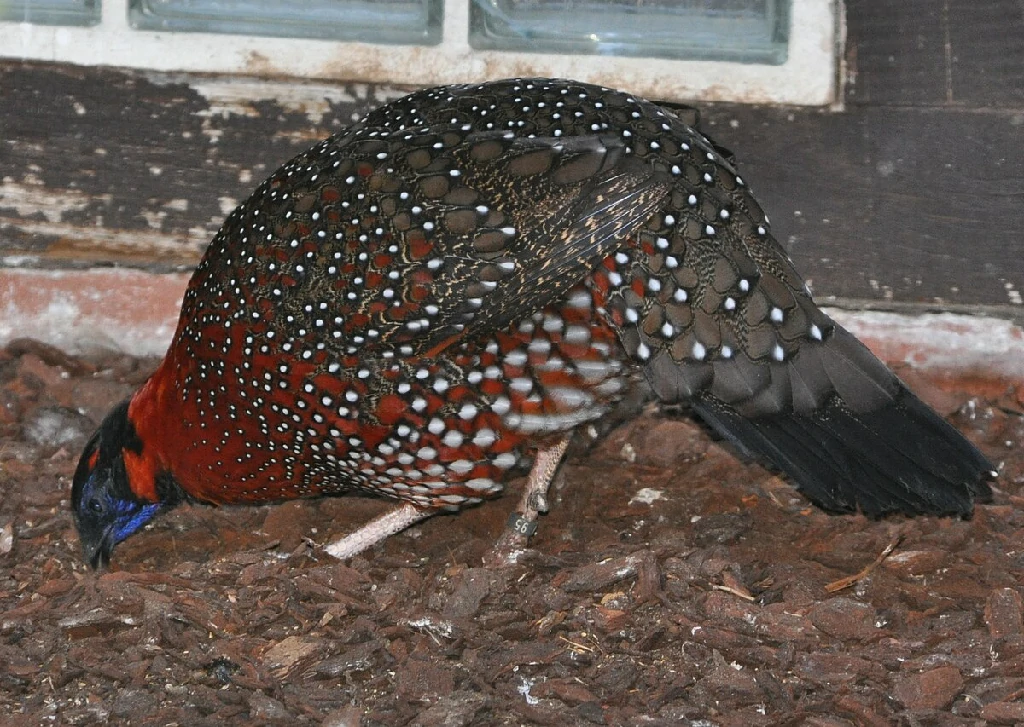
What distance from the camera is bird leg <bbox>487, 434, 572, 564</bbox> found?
10.4 ft

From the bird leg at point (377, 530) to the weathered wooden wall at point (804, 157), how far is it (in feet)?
3.83

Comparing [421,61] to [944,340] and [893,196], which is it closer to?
[893,196]

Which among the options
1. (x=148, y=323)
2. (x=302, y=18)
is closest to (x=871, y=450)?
(x=302, y=18)

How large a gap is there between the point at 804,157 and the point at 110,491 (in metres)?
2.18

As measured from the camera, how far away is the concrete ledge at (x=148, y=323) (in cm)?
368

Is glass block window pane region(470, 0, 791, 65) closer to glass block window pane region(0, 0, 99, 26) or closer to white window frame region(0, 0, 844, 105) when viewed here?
white window frame region(0, 0, 844, 105)

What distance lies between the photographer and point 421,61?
3.58 m

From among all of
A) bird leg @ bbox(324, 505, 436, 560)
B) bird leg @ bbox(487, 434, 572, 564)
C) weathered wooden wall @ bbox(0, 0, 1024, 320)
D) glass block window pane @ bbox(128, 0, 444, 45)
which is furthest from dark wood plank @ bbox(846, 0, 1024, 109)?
bird leg @ bbox(324, 505, 436, 560)

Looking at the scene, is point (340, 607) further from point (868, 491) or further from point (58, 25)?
point (58, 25)

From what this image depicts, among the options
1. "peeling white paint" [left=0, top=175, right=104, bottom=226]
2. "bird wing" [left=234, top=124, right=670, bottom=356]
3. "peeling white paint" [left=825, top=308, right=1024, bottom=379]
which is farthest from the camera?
"peeling white paint" [left=0, top=175, right=104, bottom=226]

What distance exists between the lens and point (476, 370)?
2.81 meters

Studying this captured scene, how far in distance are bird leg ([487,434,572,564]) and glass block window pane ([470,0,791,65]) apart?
1222 mm

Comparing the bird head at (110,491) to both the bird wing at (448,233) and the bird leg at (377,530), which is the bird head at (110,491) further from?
the bird wing at (448,233)

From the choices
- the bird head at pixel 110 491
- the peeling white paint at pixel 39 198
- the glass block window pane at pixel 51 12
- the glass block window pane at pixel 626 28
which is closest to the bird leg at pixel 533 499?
the bird head at pixel 110 491
